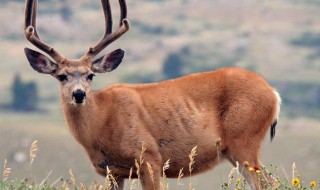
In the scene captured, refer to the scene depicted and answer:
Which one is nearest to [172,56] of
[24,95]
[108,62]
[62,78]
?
[24,95]

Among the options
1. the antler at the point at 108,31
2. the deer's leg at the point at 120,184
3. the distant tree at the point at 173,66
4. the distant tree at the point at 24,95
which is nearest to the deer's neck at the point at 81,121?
the deer's leg at the point at 120,184

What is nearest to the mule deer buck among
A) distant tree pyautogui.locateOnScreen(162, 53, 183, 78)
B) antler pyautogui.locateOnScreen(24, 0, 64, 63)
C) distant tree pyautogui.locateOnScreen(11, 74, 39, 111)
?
antler pyautogui.locateOnScreen(24, 0, 64, 63)

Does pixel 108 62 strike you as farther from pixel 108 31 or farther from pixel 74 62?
pixel 74 62

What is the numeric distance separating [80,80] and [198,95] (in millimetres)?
1692

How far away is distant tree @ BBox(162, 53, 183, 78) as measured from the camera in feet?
340

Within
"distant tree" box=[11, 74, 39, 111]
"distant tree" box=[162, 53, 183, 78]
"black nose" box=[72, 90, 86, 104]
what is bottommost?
"distant tree" box=[162, 53, 183, 78]

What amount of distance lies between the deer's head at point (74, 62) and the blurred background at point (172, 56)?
4957 centimetres

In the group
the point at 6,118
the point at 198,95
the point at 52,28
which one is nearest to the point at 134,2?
the point at 52,28

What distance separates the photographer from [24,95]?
93688 mm

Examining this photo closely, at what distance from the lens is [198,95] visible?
16047 millimetres

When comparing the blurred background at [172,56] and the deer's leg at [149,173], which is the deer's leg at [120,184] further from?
the blurred background at [172,56]

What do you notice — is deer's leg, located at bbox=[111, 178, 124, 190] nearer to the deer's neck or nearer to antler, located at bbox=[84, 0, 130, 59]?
the deer's neck

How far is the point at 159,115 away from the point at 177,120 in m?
0.26

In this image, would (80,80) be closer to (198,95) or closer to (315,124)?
(198,95)
